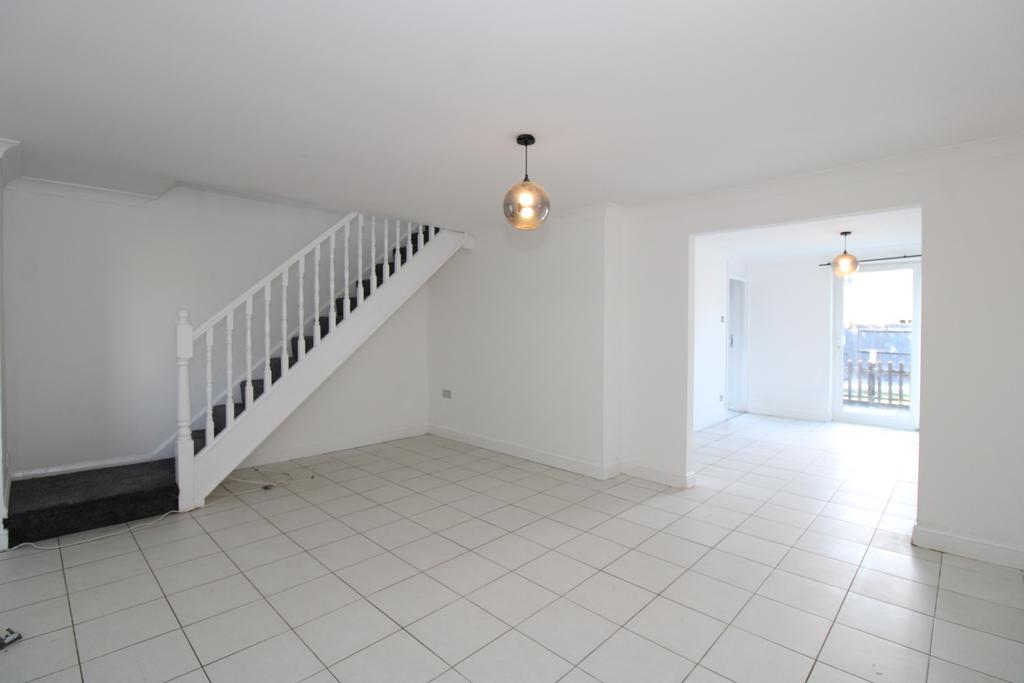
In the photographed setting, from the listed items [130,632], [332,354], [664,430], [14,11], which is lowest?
[130,632]

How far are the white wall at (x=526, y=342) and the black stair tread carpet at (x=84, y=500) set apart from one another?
10.2ft

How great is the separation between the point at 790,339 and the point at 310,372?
716 cm

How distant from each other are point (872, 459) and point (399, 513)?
513 cm

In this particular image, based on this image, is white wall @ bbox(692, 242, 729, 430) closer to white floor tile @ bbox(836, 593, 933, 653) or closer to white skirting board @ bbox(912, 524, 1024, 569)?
white skirting board @ bbox(912, 524, 1024, 569)

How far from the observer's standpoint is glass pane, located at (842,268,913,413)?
7039mm

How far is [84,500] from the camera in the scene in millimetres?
3418

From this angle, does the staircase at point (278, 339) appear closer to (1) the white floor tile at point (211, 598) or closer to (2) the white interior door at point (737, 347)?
(1) the white floor tile at point (211, 598)

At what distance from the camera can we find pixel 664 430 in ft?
15.0

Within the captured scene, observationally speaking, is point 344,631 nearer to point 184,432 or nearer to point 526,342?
point 184,432

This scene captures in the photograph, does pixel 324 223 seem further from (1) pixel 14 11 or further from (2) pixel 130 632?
(2) pixel 130 632

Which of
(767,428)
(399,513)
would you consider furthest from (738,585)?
(767,428)

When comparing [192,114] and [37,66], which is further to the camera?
[192,114]

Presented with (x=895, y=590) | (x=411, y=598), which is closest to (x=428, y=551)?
(x=411, y=598)

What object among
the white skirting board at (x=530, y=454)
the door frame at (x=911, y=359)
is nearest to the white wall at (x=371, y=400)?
the white skirting board at (x=530, y=454)
